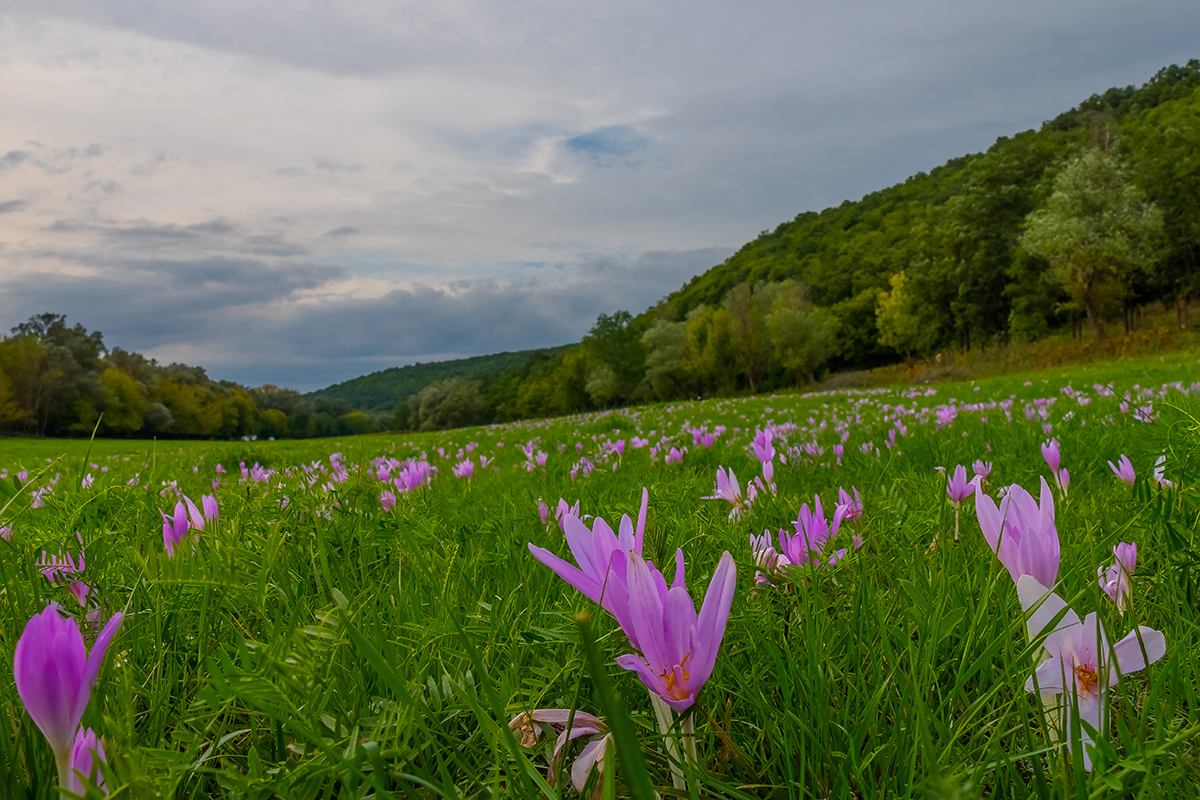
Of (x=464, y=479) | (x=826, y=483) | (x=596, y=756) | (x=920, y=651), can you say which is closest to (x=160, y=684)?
(x=596, y=756)

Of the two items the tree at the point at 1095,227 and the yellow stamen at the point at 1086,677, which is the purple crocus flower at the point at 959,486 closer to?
the yellow stamen at the point at 1086,677

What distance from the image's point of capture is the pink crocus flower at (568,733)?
958 millimetres

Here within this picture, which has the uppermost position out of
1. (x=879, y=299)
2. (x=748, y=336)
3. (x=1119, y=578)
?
(x=879, y=299)

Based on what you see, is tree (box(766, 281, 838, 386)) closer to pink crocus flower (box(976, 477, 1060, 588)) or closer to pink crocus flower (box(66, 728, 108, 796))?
pink crocus flower (box(976, 477, 1060, 588))

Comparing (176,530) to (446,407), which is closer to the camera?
(176,530)

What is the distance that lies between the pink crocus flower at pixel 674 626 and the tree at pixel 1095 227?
4560 centimetres

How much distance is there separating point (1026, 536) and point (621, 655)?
750mm

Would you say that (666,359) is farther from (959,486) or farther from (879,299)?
(959,486)

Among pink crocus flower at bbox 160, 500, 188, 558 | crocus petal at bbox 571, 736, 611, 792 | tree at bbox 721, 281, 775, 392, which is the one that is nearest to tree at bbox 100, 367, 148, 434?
tree at bbox 721, 281, 775, 392

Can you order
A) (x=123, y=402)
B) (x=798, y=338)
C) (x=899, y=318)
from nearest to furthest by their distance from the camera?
(x=798, y=338) < (x=899, y=318) < (x=123, y=402)

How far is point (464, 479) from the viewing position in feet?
17.6

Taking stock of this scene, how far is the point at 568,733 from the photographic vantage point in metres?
0.93

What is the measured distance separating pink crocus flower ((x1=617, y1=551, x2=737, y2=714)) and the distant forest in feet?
157

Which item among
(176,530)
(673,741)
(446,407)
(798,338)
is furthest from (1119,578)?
(446,407)
